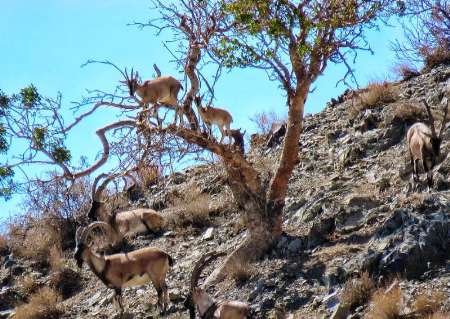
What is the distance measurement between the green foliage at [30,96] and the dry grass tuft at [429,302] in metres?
6.80

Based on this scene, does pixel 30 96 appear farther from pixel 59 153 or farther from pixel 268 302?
pixel 268 302

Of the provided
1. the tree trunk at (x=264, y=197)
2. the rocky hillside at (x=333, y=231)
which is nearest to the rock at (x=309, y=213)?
the rocky hillside at (x=333, y=231)

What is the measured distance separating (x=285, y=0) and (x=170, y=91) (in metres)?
2.84

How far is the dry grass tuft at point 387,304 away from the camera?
34.2 ft

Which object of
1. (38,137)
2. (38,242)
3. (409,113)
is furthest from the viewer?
(38,242)

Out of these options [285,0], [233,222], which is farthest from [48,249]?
[285,0]

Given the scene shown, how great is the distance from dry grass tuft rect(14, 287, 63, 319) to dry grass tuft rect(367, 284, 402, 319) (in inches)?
301

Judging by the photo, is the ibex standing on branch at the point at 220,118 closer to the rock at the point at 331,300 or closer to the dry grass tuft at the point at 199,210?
the dry grass tuft at the point at 199,210

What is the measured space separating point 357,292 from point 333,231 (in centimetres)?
297

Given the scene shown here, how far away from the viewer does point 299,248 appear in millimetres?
14242

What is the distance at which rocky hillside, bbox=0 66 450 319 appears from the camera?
11.5 metres

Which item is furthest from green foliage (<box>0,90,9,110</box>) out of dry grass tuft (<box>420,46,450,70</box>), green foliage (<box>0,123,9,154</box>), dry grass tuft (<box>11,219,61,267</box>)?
dry grass tuft (<box>420,46,450,70</box>)

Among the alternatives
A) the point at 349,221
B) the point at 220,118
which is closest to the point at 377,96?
the point at 220,118

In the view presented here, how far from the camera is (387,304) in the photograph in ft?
34.6
